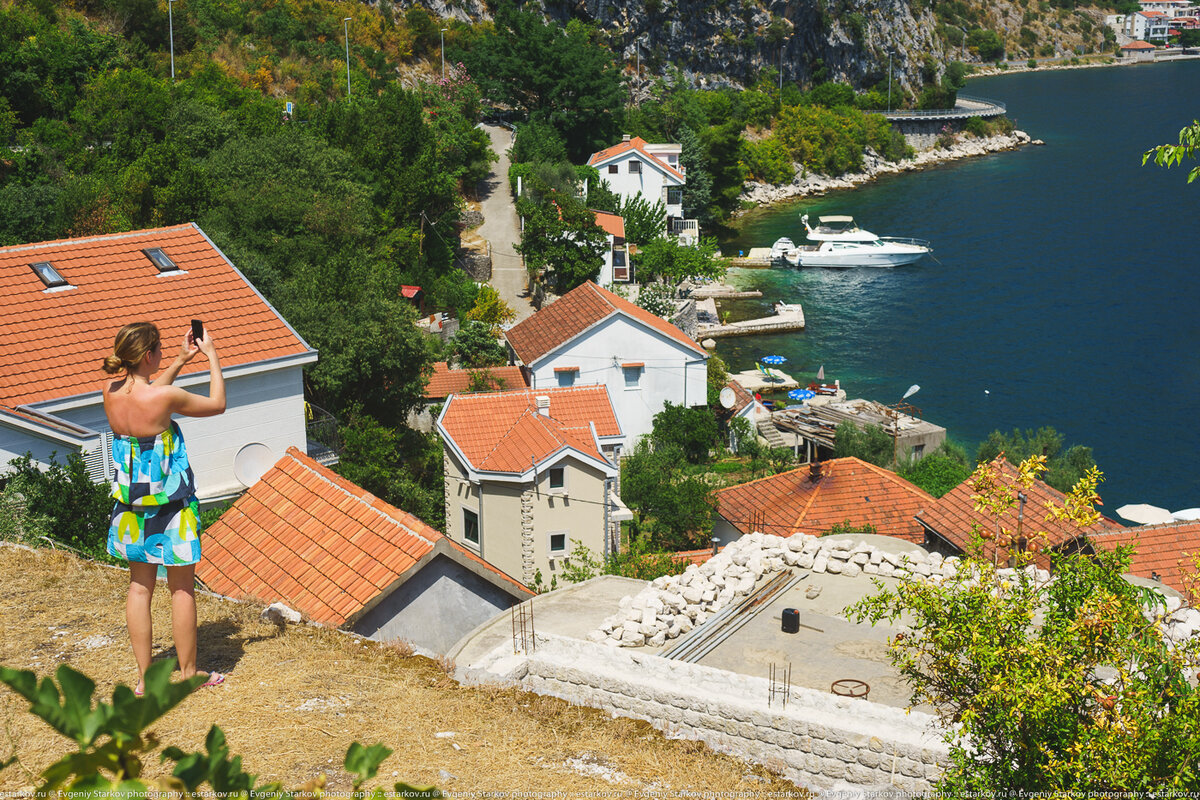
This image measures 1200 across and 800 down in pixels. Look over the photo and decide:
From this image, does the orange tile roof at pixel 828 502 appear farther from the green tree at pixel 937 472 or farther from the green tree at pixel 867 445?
the green tree at pixel 867 445

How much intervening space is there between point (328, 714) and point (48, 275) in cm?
1554

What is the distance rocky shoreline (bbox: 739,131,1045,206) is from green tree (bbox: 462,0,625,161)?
18.5m

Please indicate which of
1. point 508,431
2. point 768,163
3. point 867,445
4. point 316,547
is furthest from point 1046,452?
point 768,163

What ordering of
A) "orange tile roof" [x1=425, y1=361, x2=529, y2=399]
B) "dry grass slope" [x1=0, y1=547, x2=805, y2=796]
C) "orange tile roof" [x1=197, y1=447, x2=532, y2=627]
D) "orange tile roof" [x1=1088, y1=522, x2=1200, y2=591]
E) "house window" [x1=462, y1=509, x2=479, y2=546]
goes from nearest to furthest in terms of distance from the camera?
"dry grass slope" [x1=0, y1=547, x2=805, y2=796], "orange tile roof" [x1=197, y1=447, x2=532, y2=627], "orange tile roof" [x1=1088, y1=522, x2=1200, y2=591], "house window" [x1=462, y1=509, x2=479, y2=546], "orange tile roof" [x1=425, y1=361, x2=529, y2=399]

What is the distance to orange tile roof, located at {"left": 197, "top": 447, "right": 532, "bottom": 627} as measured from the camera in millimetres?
12906

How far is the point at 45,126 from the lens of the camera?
1581 inches

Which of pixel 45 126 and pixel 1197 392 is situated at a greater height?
pixel 45 126

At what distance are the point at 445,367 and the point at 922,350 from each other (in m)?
28.7

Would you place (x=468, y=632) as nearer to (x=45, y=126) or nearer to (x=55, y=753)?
(x=55, y=753)

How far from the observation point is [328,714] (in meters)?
8.52

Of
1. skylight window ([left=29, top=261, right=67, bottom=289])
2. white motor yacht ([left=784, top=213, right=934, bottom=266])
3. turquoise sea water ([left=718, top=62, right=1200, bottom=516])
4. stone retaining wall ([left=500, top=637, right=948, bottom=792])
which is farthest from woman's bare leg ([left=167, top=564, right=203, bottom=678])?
white motor yacht ([left=784, top=213, right=934, bottom=266])

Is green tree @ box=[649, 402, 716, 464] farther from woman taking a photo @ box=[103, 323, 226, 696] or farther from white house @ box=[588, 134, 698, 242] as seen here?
woman taking a photo @ box=[103, 323, 226, 696]

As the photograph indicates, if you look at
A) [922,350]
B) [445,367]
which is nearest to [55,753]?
[445,367]

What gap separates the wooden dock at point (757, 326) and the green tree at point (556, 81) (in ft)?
69.9
